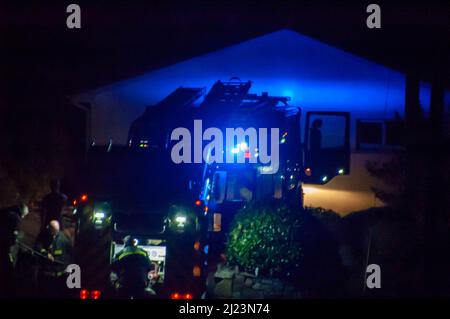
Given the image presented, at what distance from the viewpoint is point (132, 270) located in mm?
6410

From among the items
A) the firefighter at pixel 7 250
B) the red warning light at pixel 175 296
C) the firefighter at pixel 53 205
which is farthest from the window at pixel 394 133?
the firefighter at pixel 7 250

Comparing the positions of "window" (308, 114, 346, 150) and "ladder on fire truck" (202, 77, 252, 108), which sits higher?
"ladder on fire truck" (202, 77, 252, 108)

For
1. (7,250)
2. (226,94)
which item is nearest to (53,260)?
(7,250)

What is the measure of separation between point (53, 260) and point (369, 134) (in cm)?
511

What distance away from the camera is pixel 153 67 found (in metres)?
9.05

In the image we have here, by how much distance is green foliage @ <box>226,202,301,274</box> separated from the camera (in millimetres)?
A: 7691

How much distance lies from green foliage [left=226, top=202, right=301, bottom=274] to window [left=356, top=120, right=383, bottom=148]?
208cm

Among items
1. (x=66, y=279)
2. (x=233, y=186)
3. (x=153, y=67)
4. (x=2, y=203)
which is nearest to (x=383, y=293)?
(x=233, y=186)

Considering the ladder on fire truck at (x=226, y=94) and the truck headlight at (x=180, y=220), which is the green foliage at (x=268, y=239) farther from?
the ladder on fire truck at (x=226, y=94)

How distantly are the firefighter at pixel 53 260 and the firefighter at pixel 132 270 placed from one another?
35.7 inches

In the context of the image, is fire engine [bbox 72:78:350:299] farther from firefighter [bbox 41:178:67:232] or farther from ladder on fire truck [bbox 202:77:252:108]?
firefighter [bbox 41:178:67:232]

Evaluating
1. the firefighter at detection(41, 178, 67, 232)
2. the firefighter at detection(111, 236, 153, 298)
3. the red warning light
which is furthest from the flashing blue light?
the firefighter at detection(41, 178, 67, 232)

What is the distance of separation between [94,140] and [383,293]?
13.8 ft

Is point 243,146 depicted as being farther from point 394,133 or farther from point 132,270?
point 394,133
